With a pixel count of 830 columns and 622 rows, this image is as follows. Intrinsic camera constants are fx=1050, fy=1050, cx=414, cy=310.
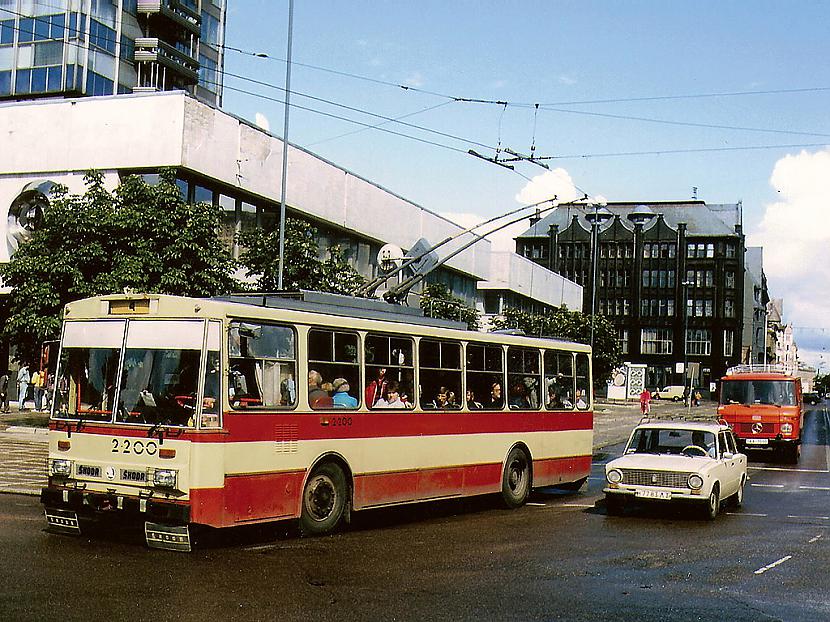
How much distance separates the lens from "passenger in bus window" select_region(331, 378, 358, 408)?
513 inches

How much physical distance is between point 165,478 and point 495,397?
6.87 meters

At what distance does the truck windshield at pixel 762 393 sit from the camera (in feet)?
96.4

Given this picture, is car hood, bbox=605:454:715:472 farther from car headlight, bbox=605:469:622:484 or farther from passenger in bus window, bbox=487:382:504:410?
passenger in bus window, bbox=487:382:504:410

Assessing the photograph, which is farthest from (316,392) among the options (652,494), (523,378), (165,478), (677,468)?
(677,468)

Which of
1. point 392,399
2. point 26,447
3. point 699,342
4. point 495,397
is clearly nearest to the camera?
point 392,399

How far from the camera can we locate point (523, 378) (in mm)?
17203

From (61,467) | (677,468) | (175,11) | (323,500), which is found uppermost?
(175,11)

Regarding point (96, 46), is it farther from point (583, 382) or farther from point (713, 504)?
point (713, 504)

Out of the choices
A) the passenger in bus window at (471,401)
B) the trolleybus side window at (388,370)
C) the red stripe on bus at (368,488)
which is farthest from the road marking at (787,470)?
the trolleybus side window at (388,370)

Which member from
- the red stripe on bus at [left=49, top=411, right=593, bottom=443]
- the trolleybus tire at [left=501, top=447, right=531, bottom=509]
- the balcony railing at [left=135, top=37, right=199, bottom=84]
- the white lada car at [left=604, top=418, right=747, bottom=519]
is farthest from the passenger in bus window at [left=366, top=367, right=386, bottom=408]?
the balcony railing at [left=135, top=37, right=199, bottom=84]

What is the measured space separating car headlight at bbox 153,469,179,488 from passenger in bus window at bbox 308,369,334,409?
218 centimetres

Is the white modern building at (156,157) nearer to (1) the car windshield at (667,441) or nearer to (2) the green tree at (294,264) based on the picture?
(2) the green tree at (294,264)

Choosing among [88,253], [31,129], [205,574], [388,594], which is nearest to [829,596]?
[388,594]

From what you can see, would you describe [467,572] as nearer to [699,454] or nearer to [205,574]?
[205,574]
